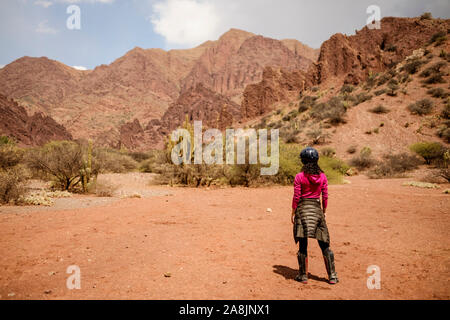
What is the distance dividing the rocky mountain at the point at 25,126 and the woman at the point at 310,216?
62.7 meters

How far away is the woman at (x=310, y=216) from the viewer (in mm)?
3334

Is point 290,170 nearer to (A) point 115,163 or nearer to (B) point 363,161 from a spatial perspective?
(B) point 363,161

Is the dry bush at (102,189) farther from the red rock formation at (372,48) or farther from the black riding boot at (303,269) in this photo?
the red rock formation at (372,48)

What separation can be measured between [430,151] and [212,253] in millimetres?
19084

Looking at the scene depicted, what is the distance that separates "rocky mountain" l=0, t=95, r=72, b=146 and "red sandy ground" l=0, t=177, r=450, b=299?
5886cm

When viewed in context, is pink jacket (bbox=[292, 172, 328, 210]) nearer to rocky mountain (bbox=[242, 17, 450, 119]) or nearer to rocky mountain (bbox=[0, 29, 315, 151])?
rocky mountain (bbox=[242, 17, 450, 119])

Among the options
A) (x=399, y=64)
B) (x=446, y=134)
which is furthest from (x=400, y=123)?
(x=399, y=64)

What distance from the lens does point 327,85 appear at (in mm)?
47562

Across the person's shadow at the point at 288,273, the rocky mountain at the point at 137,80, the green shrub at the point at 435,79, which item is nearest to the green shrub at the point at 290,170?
the person's shadow at the point at 288,273

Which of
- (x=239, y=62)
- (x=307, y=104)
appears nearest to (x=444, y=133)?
(x=307, y=104)

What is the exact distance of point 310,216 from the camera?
3350 mm

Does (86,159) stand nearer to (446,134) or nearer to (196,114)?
(446,134)

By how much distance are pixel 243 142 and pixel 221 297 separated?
1253 cm

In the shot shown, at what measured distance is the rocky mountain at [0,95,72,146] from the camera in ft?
172
